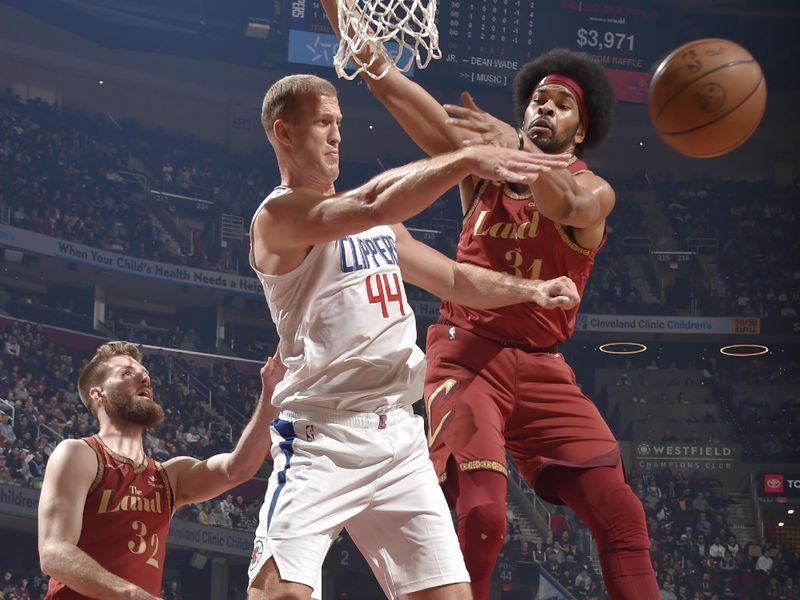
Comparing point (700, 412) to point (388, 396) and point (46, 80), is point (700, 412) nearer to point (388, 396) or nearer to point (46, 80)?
point (46, 80)

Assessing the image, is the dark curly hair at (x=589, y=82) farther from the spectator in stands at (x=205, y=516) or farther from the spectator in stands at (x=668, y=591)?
the spectator in stands at (x=668, y=591)

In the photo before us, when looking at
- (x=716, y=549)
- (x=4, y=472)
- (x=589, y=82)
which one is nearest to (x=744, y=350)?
(x=716, y=549)

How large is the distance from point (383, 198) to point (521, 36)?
1860 cm

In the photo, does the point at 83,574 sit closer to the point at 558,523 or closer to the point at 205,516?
the point at 205,516

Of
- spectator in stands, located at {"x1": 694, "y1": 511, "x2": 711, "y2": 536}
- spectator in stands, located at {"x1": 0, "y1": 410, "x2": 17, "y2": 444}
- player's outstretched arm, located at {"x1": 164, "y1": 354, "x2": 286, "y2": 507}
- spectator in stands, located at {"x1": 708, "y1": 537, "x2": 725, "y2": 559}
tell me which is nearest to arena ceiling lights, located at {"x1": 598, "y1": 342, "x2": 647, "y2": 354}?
spectator in stands, located at {"x1": 694, "y1": 511, "x2": 711, "y2": 536}

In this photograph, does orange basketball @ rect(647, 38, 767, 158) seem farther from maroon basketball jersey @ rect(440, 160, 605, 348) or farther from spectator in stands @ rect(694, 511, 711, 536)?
spectator in stands @ rect(694, 511, 711, 536)

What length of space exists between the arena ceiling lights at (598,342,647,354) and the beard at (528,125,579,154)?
1854cm

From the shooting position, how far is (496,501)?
3.86 m

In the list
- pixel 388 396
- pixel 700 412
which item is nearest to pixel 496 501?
pixel 388 396

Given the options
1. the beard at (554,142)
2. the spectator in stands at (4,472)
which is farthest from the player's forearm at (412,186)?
the spectator in stands at (4,472)

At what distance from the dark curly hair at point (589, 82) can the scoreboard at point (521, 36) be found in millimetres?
15908

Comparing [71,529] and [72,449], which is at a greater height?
[72,449]

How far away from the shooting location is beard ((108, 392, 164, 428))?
474 cm

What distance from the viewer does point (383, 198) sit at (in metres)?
3.16
